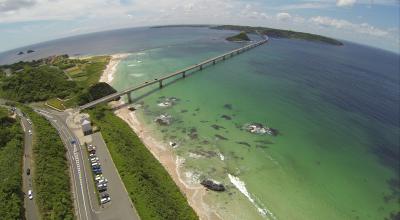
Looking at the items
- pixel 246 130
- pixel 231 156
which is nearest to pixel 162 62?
pixel 246 130

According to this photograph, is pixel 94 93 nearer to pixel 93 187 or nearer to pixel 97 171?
pixel 97 171

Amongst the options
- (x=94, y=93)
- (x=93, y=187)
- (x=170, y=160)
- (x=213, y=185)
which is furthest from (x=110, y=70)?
(x=213, y=185)

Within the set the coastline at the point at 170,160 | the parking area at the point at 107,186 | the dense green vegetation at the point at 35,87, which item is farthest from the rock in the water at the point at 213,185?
the dense green vegetation at the point at 35,87

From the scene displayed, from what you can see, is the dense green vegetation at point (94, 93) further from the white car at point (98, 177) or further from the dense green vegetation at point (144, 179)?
the white car at point (98, 177)

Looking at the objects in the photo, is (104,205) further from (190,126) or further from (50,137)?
(190,126)

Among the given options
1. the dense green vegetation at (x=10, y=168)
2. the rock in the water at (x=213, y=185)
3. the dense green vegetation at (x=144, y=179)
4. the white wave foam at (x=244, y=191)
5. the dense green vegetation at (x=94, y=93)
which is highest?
the dense green vegetation at (x=94, y=93)

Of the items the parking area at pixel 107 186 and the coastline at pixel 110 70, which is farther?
the coastline at pixel 110 70
